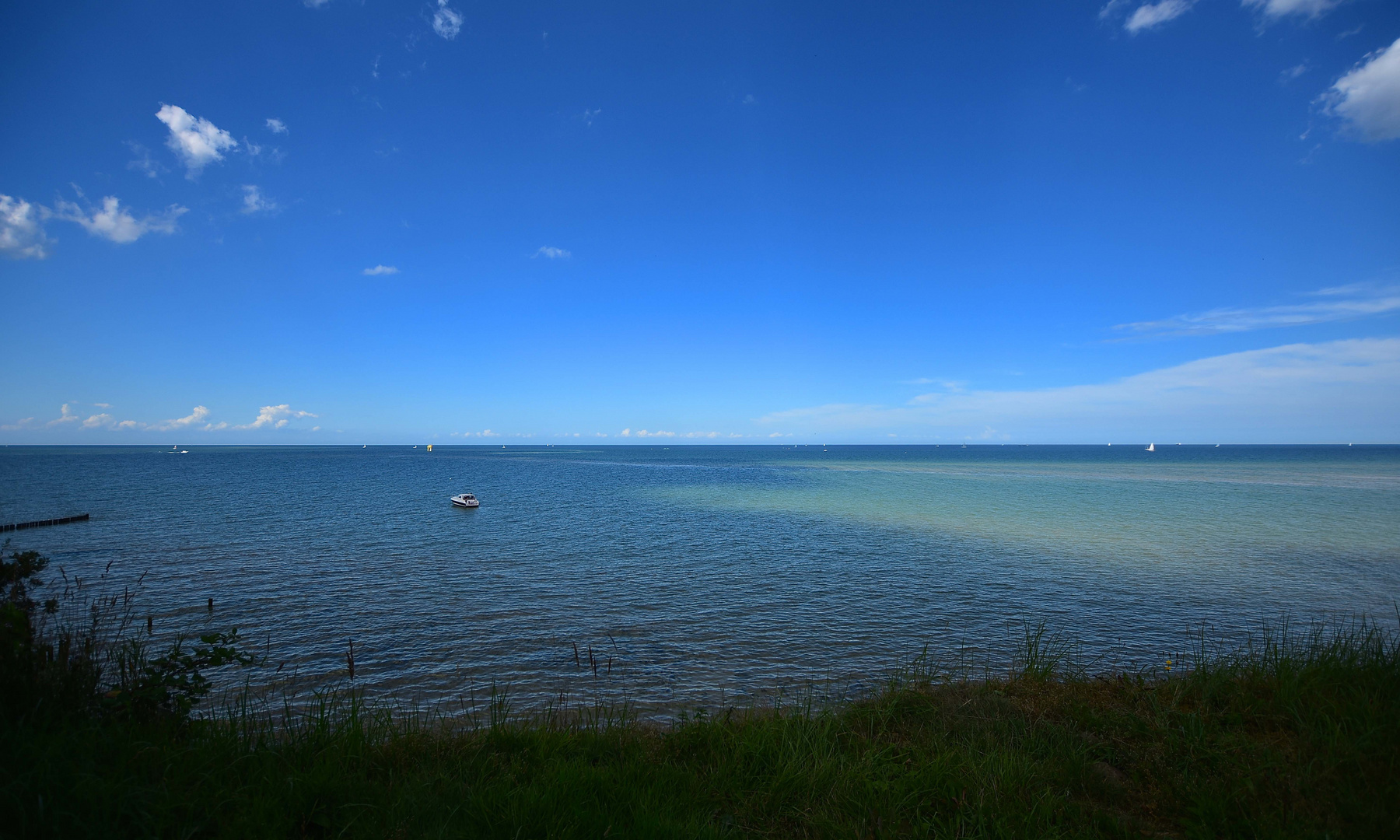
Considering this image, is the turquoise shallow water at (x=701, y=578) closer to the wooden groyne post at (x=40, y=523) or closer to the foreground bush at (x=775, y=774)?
the wooden groyne post at (x=40, y=523)

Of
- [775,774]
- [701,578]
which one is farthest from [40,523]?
[775,774]

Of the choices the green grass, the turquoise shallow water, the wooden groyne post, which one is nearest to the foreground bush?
the green grass

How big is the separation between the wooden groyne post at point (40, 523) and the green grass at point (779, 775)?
41.0 metres

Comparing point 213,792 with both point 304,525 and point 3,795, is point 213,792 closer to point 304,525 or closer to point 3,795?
point 3,795

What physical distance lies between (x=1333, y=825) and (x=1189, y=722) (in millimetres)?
2411

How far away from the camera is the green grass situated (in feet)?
16.2

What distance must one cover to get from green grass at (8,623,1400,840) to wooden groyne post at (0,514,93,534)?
4103cm

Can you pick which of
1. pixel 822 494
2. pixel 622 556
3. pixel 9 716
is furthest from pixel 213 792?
pixel 822 494

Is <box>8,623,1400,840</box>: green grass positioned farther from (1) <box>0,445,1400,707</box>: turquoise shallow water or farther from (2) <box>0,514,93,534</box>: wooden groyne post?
(2) <box>0,514,93,534</box>: wooden groyne post

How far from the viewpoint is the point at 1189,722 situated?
7.26m

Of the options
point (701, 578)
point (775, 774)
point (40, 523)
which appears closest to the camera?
point (775, 774)

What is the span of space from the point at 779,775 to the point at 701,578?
17661 mm

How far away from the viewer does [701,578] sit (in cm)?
2383

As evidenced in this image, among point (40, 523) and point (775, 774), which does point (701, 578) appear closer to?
point (775, 774)
